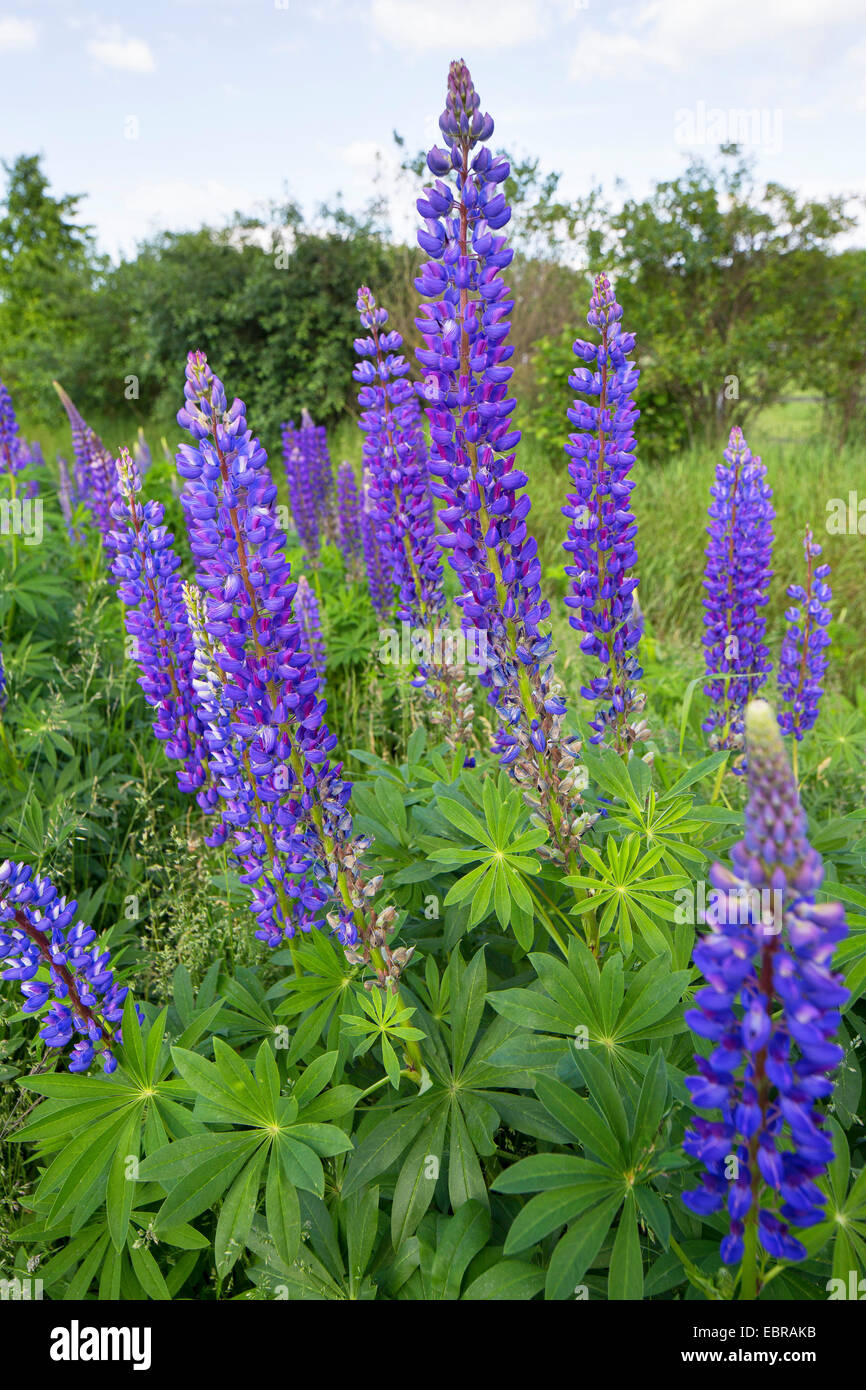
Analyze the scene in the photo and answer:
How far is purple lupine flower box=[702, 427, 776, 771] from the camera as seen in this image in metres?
3.12

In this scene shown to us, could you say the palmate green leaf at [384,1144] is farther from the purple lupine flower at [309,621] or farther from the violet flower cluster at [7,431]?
the violet flower cluster at [7,431]

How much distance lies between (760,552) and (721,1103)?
8.07 ft

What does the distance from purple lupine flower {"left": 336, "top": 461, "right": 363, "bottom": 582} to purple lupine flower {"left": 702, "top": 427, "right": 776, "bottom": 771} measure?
2.80 metres

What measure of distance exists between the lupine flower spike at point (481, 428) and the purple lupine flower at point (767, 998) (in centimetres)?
79

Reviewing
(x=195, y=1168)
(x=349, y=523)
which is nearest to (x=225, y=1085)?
(x=195, y=1168)

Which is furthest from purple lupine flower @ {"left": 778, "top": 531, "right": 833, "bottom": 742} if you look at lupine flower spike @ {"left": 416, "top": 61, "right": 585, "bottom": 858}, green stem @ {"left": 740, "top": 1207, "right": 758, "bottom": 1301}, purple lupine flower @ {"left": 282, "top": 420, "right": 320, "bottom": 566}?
purple lupine flower @ {"left": 282, "top": 420, "right": 320, "bottom": 566}

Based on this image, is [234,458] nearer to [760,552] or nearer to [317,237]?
[760,552]

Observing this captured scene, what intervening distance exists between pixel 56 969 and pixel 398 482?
2.02 m

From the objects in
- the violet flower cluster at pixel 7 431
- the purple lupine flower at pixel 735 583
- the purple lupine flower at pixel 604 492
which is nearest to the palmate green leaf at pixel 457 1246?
the purple lupine flower at pixel 604 492

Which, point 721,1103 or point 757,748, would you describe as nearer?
point 757,748


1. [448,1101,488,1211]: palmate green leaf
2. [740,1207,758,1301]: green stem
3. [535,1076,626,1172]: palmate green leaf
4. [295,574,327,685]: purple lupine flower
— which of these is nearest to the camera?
[740,1207,758,1301]: green stem

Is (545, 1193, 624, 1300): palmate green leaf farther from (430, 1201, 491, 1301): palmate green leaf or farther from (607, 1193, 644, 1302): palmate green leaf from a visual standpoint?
(430, 1201, 491, 1301): palmate green leaf

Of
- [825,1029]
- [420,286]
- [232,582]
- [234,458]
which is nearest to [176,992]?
[232,582]

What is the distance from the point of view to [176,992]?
227 cm
